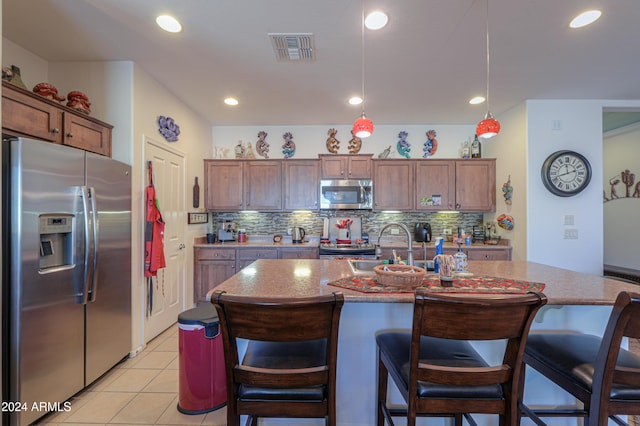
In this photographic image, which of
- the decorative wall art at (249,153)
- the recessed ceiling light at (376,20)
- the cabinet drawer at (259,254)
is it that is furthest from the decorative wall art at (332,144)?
the recessed ceiling light at (376,20)

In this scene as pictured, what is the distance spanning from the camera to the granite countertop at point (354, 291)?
51.2 inches

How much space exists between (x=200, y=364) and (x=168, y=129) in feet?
8.19

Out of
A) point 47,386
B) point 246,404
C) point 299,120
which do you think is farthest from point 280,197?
point 246,404

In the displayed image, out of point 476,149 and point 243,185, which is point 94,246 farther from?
point 476,149

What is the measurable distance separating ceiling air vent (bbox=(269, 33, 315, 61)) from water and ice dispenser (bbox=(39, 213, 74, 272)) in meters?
1.98

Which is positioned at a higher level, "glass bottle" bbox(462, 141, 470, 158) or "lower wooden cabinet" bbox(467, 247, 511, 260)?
"glass bottle" bbox(462, 141, 470, 158)

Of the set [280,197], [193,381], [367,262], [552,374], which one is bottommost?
[193,381]

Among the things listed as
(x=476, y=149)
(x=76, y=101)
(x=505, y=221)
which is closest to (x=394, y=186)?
(x=476, y=149)

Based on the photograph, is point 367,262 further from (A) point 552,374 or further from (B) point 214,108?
(B) point 214,108

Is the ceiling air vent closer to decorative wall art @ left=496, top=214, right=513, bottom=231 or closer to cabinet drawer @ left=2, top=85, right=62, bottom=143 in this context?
cabinet drawer @ left=2, top=85, right=62, bottom=143

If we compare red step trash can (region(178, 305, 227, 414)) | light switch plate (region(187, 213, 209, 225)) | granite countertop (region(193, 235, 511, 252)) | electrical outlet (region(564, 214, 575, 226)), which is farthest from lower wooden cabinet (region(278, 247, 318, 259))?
electrical outlet (region(564, 214, 575, 226))

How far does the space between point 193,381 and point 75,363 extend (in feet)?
2.83

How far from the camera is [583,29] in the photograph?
214 centimetres

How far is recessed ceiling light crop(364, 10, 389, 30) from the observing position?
1954mm
